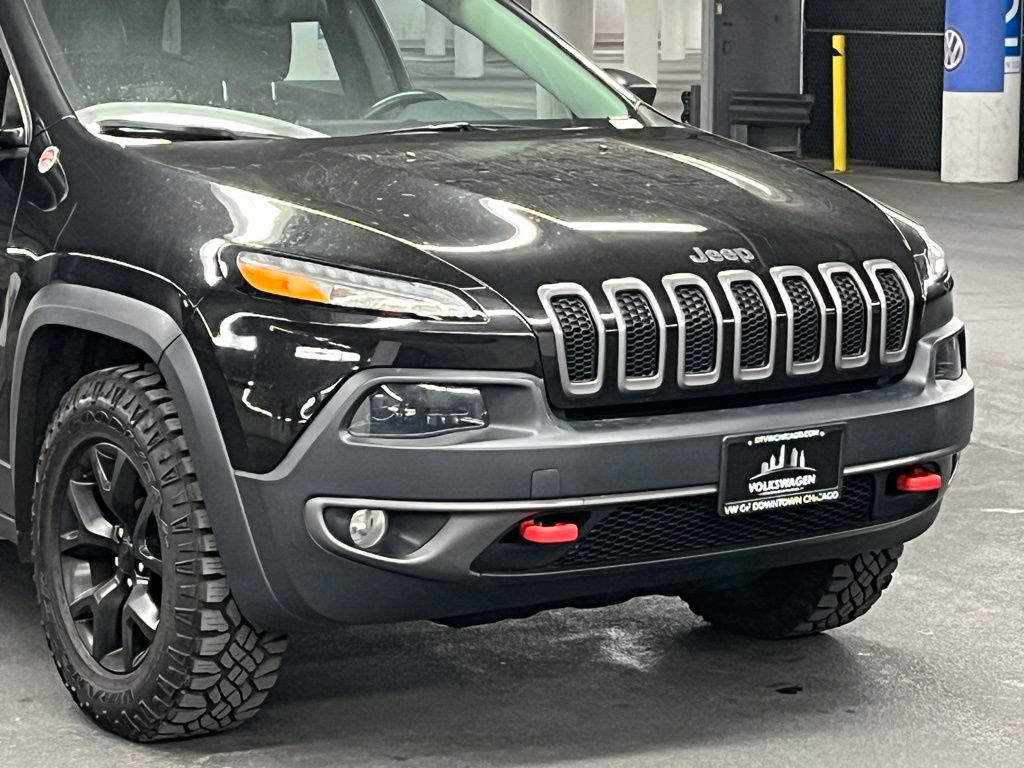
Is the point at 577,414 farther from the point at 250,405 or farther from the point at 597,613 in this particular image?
the point at 597,613

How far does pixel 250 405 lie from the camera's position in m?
3.69

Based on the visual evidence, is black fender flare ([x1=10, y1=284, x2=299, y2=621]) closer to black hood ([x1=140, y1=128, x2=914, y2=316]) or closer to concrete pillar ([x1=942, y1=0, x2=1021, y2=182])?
black hood ([x1=140, y1=128, x2=914, y2=316])

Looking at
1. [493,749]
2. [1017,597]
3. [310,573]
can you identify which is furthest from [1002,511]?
[310,573]

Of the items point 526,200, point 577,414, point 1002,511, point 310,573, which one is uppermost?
point 526,200

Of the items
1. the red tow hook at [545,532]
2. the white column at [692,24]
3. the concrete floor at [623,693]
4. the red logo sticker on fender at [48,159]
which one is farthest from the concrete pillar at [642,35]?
the red tow hook at [545,532]

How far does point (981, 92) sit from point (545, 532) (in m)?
12.8

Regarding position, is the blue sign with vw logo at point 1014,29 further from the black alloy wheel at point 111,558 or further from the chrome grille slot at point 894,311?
the black alloy wheel at point 111,558

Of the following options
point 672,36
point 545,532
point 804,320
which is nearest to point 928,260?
point 804,320

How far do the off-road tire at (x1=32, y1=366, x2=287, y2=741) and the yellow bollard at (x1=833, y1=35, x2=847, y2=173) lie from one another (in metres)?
13.9

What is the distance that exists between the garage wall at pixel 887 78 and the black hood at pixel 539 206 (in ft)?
42.9

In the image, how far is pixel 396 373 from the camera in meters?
3.64

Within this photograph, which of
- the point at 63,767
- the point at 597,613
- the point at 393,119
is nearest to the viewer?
the point at 63,767

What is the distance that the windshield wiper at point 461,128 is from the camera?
4664mm

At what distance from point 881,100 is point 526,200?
14.1 m
